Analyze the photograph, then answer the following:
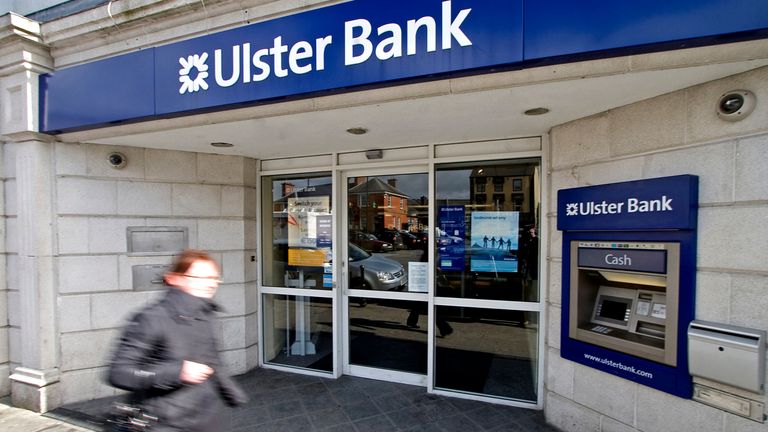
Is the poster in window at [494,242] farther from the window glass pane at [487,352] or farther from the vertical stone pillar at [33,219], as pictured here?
the vertical stone pillar at [33,219]

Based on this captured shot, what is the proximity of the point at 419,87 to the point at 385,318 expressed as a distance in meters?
2.81

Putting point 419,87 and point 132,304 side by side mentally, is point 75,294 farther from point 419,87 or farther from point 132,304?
point 419,87

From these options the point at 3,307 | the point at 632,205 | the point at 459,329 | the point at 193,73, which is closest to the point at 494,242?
the point at 459,329

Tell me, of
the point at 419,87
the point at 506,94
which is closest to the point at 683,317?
the point at 506,94

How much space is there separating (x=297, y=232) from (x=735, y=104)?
4.09 m

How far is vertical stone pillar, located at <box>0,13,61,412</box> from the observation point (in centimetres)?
354

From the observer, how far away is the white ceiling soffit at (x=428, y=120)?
2316mm

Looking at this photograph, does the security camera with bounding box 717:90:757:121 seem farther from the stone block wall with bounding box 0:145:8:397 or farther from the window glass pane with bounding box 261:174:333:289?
the stone block wall with bounding box 0:145:8:397

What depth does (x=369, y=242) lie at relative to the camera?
4336 mm

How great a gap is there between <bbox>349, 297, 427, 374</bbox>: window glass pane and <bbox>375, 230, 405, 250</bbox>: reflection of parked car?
0.63 m

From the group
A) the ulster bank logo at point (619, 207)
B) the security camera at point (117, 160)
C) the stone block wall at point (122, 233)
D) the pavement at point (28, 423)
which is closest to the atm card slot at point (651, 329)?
the ulster bank logo at point (619, 207)

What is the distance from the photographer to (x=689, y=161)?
7.80 ft

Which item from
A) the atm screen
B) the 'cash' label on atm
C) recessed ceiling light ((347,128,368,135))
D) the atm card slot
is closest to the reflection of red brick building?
recessed ceiling light ((347,128,368,135))

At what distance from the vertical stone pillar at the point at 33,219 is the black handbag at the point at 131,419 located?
2.80m
